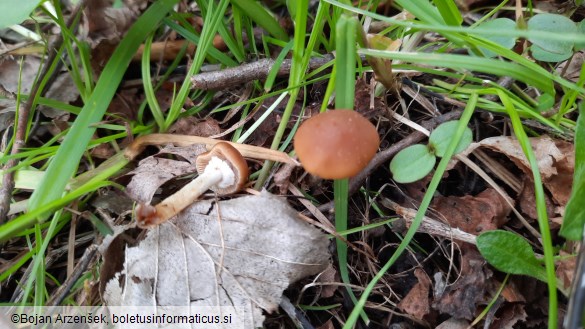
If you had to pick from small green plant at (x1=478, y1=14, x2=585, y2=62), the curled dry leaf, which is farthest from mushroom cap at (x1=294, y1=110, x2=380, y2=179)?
small green plant at (x1=478, y1=14, x2=585, y2=62)

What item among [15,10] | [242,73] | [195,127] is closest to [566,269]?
[242,73]

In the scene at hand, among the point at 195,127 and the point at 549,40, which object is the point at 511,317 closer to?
the point at 549,40

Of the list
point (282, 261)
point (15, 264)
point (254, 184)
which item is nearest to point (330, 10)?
point (254, 184)

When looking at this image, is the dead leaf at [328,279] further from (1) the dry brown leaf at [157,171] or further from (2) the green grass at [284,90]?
(1) the dry brown leaf at [157,171]

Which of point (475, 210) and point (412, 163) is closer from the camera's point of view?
point (412, 163)

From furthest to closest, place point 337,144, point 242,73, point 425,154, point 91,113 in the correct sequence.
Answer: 1. point 242,73
2. point 91,113
3. point 425,154
4. point 337,144
